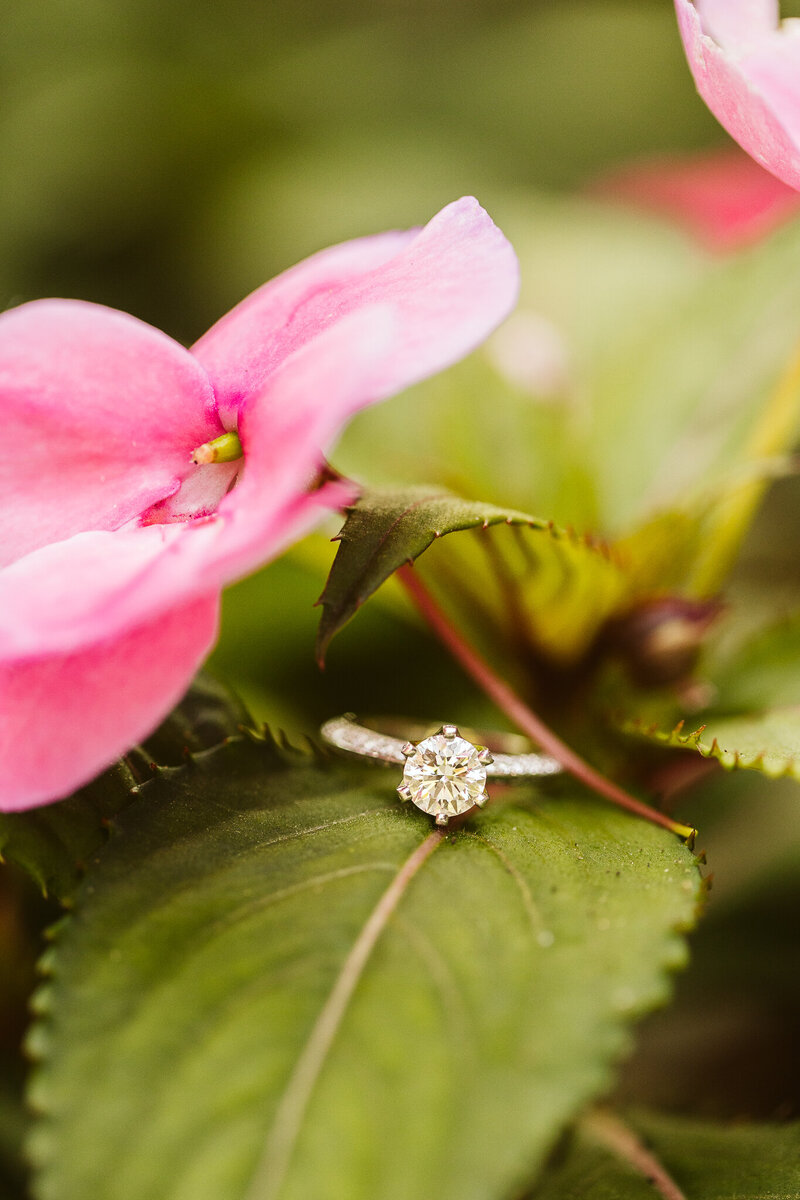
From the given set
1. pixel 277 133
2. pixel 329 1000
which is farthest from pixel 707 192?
pixel 329 1000

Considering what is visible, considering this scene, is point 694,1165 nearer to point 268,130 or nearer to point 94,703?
point 94,703

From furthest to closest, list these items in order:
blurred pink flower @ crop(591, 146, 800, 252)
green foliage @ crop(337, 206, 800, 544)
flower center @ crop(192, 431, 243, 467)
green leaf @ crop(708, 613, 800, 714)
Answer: blurred pink flower @ crop(591, 146, 800, 252) < green foliage @ crop(337, 206, 800, 544) < green leaf @ crop(708, 613, 800, 714) < flower center @ crop(192, 431, 243, 467)

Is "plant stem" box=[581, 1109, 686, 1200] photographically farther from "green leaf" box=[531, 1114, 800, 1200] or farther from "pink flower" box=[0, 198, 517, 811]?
"pink flower" box=[0, 198, 517, 811]

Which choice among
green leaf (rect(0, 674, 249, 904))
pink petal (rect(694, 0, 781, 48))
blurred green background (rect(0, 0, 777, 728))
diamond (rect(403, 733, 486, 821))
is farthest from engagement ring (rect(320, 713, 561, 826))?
blurred green background (rect(0, 0, 777, 728))

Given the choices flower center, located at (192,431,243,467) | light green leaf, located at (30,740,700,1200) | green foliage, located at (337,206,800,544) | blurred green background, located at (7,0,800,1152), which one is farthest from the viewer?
blurred green background, located at (7,0,800,1152)

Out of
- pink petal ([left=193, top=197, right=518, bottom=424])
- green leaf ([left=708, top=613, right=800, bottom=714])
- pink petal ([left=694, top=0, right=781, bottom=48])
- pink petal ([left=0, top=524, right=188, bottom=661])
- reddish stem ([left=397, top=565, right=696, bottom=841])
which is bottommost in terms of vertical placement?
green leaf ([left=708, top=613, right=800, bottom=714])

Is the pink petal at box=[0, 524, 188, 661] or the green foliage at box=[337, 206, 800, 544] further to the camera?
the green foliage at box=[337, 206, 800, 544]

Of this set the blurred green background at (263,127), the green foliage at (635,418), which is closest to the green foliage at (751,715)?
the green foliage at (635,418)
